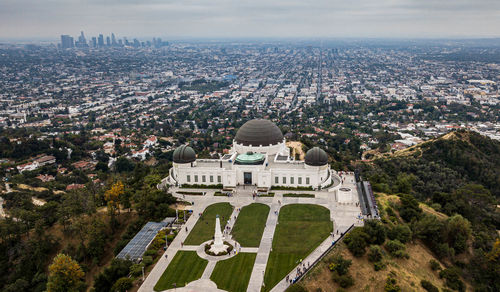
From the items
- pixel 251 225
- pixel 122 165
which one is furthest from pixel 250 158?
pixel 122 165

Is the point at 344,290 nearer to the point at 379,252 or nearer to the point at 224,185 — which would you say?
the point at 379,252

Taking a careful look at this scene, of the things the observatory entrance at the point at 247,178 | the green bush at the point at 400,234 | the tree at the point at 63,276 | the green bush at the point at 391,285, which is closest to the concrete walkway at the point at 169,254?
the tree at the point at 63,276

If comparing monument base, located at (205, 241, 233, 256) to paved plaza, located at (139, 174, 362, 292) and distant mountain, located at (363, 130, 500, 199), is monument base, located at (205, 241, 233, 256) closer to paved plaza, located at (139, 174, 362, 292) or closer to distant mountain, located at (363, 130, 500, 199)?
paved plaza, located at (139, 174, 362, 292)

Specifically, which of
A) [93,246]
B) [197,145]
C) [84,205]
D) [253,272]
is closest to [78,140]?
[197,145]

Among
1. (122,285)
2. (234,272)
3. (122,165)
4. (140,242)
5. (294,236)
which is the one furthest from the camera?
(122,165)

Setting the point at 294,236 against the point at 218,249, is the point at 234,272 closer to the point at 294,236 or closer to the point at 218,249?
the point at 218,249

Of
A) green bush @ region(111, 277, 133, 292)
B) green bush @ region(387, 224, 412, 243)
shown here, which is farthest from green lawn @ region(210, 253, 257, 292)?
green bush @ region(387, 224, 412, 243)

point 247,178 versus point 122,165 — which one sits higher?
point 247,178
